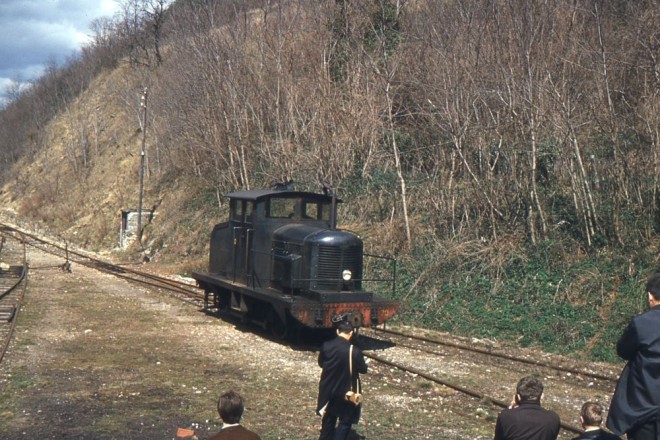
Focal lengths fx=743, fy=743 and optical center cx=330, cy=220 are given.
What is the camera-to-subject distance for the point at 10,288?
20.5 metres

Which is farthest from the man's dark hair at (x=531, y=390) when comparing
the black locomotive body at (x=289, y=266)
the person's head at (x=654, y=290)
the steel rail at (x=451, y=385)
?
the black locomotive body at (x=289, y=266)

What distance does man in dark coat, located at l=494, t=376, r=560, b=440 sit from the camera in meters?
5.20

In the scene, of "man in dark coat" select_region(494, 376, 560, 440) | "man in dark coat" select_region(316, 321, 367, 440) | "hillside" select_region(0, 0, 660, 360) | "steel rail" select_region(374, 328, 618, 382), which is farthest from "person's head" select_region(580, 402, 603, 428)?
"hillside" select_region(0, 0, 660, 360)

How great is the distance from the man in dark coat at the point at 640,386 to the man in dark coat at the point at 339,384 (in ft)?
9.38

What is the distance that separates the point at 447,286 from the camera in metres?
17.7

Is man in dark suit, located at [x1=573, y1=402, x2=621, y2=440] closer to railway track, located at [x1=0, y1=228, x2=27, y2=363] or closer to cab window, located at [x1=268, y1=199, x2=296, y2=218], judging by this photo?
railway track, located at [x1=0, y1=228, x2=27, y2=363]

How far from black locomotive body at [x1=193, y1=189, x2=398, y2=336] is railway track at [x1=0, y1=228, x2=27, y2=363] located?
4224 mm

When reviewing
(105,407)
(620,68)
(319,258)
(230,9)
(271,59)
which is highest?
(230,9)

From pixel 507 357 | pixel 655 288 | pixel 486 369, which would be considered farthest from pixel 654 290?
pixel 507 357

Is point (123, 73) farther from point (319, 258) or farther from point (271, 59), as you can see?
point (319, 258)

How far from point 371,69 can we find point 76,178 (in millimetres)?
38352

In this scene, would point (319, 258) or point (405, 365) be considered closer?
point (405, 365)

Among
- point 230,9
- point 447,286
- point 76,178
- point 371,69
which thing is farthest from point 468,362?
point 76,178

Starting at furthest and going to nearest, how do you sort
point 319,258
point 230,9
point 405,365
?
point 230,9 → point 319,258 → point 405,365
